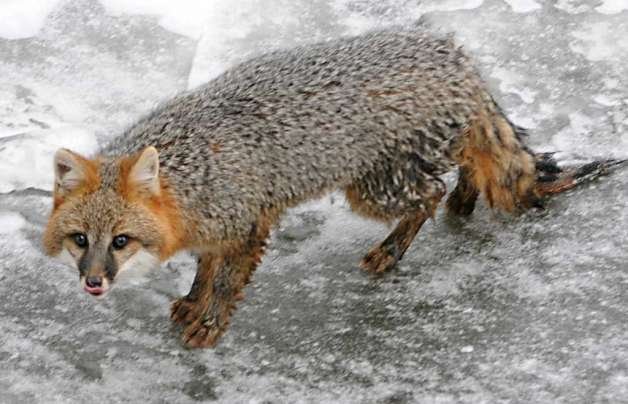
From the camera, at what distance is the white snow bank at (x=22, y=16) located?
8391 mm

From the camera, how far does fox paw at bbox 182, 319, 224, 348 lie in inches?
231

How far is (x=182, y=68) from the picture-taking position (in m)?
8.09

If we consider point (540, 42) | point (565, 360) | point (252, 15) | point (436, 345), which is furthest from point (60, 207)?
point (540, 42)

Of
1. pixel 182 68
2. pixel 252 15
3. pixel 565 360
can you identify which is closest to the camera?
pixel 565 360

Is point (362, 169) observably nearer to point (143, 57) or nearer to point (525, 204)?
point (525, 204)

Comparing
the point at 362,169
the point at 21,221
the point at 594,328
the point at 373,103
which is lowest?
the point at 21,221

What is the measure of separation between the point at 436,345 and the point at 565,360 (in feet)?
2.22

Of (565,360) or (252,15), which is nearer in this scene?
(565,360)

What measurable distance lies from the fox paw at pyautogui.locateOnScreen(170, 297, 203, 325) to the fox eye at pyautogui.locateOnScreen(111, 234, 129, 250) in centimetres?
84

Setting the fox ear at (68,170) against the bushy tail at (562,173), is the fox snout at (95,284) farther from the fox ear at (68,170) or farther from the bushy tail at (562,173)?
the bushy tail at (562,173)

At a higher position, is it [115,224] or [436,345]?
[115,224]

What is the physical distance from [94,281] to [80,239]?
242 mm

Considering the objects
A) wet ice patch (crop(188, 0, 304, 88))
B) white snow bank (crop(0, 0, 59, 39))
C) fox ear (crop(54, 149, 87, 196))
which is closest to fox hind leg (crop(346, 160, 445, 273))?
fox ear (crop(54, 149, 87, 196))

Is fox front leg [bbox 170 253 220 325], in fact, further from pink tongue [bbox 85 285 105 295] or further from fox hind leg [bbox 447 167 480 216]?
fox hind leg [bbox 447 167 480 216]
